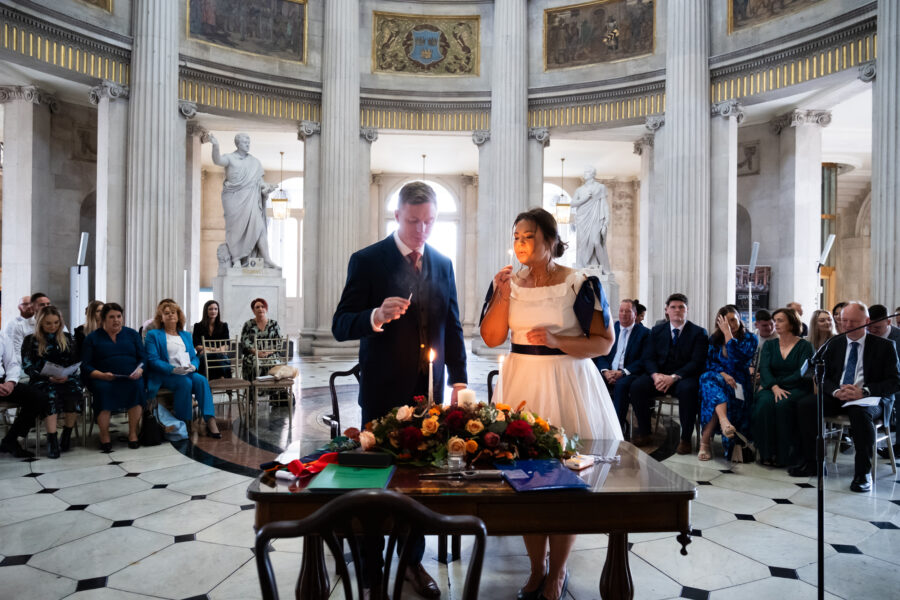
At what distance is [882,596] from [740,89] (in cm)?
1060

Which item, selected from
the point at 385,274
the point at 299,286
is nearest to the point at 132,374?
Answer: the point at 385,274

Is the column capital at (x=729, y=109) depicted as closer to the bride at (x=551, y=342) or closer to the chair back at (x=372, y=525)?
the bride at (x=551, y=342)

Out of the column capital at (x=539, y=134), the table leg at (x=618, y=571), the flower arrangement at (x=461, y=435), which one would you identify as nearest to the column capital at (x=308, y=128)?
the column capital at (x=539, y=134)

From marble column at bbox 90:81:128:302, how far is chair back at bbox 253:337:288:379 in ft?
16.4

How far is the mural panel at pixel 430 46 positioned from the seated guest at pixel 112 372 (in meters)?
9.99

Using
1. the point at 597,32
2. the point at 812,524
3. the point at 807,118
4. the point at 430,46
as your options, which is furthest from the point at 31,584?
the point at 807,118

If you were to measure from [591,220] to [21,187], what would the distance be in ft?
39.3

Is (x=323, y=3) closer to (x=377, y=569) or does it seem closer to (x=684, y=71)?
(x=684, y=71)

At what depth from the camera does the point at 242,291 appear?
1228 centimetres

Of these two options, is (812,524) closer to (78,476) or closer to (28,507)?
(28,507)

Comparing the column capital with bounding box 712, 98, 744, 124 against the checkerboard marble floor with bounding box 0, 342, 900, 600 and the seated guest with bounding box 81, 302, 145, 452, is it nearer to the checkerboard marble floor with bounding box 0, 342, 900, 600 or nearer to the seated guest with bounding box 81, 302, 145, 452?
the checkerboard marble floor with bounding box 0, 342, 900, 600

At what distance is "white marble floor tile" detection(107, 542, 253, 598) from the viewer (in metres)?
3.06

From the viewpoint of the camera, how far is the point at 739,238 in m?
14.6

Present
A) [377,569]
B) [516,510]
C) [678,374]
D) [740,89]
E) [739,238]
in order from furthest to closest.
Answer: [739,238], [740,89], [678,374], [516,510], [377,569]
